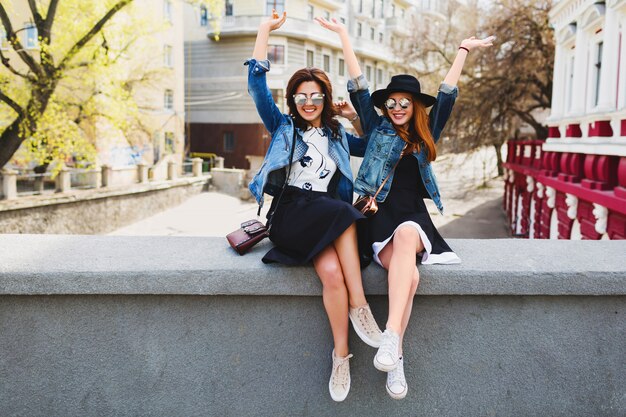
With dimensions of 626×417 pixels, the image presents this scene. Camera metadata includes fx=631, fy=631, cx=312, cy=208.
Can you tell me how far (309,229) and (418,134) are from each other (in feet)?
3.48

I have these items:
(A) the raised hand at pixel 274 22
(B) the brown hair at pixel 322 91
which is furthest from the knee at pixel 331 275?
(A) the raised hand at pixel 274 22

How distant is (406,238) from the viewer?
11.0 ft

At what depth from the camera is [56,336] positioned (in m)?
3.29

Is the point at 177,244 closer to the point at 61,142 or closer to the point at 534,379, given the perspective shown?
the point at 534,379

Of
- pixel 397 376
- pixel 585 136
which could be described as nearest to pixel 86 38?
pixel 585 136

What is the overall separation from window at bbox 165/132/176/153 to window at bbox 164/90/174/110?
5.77 ft

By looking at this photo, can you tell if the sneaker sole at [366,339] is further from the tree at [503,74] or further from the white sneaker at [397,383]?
the tree at [503,74]

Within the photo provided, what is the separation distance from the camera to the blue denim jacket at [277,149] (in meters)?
3.71

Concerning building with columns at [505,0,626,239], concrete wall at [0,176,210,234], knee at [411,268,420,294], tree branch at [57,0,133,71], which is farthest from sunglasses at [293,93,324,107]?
concrete wall at [0,176,210,234]

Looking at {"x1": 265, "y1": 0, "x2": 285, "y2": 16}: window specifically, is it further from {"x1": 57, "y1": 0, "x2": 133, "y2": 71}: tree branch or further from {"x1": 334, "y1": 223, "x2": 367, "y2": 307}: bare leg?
{"x1": 334, "y1": 223, "x2": 367, "y2": 307}: bare leg

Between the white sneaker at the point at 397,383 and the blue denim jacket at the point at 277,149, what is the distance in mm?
1131

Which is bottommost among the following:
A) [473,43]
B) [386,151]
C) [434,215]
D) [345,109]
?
[434,215]

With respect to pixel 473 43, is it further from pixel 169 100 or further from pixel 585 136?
pixel 169 100

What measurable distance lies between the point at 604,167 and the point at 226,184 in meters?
28.5
